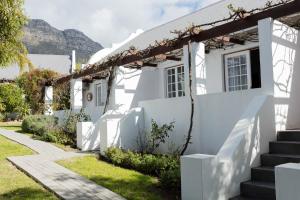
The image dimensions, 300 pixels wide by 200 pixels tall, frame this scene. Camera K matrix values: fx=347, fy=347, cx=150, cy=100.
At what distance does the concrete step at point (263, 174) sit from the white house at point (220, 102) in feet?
0.09

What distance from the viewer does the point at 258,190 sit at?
6.70 metres

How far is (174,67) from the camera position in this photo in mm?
15938

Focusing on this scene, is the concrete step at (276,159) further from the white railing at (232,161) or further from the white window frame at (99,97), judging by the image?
the white window frame at (99,97)

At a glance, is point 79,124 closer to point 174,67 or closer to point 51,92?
point 174,67

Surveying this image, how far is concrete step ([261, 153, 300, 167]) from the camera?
7048 millimetres

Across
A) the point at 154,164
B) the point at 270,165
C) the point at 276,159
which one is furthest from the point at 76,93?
the point at 276,159

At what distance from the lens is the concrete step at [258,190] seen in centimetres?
647

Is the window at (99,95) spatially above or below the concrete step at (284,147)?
above

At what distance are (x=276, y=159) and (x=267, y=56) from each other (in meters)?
2.50

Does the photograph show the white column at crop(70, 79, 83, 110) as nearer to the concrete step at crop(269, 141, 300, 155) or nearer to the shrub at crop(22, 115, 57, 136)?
the shrub at crop(22, 115, 57, 136)

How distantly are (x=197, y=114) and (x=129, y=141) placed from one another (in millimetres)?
3412

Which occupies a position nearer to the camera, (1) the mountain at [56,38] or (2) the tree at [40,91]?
(2) the tree at [40,91]

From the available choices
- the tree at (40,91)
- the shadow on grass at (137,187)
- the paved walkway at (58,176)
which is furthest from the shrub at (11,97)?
the shadow on grass at (137,187)

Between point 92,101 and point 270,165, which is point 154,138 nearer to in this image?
point 270,165
